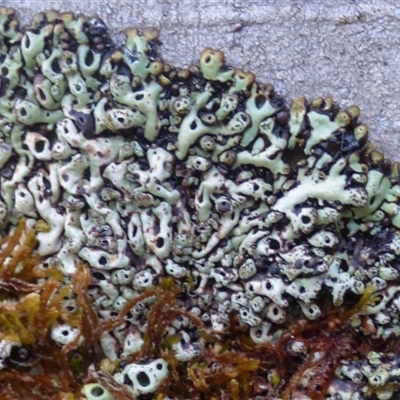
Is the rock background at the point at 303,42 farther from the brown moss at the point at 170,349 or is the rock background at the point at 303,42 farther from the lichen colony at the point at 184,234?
the brown moss at the point at 170,349

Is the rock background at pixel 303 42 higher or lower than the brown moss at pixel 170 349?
higher

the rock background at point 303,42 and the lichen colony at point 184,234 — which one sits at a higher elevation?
the rock background at point 303,42

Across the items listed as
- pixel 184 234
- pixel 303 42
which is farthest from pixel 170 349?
pixel 303 42

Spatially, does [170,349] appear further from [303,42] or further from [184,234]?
[303,42]

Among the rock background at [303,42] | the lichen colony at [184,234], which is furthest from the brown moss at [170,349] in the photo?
the rock background at [303,42]

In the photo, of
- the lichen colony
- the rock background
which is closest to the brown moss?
the lichen colony

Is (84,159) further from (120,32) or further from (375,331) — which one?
(375,331)
